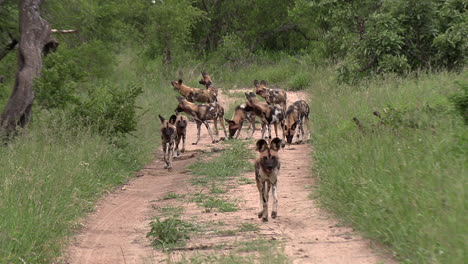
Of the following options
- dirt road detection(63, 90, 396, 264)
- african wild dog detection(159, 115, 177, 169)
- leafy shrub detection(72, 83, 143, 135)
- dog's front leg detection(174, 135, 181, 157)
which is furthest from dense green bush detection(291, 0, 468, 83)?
leafy shrub detection(72, 83, 143, 135)

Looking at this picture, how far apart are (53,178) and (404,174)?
333cm

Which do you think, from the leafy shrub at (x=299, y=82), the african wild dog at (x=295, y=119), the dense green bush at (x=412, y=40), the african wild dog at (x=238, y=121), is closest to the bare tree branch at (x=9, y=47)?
the african wild dog at (x=238, y=121)

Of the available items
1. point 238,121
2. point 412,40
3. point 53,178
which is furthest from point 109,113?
point 412,40

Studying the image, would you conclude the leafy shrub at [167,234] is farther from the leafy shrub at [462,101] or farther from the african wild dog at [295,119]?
the african wild dog at [295,119]

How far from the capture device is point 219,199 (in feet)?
24.0

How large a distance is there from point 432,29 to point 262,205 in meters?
7.70

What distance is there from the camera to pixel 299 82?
19.7 meters

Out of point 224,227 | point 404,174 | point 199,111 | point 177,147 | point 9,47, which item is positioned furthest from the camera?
point 199,111

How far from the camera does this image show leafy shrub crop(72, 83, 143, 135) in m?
10.3

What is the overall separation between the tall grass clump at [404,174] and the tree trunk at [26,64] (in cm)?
428

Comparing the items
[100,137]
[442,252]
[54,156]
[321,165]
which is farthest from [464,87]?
[100,137]

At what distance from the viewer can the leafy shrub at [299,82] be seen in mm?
19547

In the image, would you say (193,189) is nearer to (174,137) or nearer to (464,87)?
(174,137)

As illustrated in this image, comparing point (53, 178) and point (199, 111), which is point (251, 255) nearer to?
point (53, 178)
